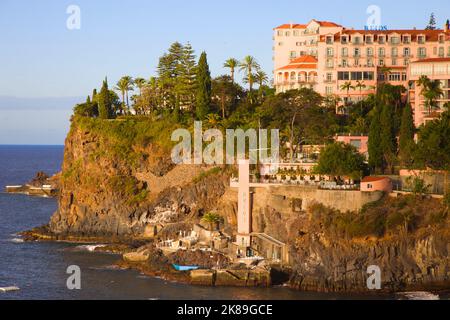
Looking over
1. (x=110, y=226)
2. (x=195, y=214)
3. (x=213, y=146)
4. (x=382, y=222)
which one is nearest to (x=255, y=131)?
(x=213, y=146)

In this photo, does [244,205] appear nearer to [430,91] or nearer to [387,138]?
[387,138]

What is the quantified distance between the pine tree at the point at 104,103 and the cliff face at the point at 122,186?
2.49m

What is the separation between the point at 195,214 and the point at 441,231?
91.0ft

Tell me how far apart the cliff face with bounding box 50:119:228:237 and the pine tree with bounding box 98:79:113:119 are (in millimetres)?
2494

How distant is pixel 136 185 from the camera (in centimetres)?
10012

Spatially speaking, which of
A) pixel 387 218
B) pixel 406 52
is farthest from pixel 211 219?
pixel 406 52

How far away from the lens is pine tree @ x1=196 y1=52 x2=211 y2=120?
105 m

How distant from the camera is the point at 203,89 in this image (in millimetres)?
105562

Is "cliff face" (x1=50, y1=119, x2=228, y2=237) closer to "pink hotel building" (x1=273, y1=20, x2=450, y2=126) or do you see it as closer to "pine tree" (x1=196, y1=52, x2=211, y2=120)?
"pine tree" (x1=196, y1=52, x2=211, y2=120)

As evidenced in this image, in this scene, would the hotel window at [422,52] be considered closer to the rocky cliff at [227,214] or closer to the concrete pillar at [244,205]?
the rocky cliff at [227,214]

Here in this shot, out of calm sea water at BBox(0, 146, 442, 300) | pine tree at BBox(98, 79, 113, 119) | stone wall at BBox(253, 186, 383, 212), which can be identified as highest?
pine tree at BBox(98, 79, 113, 119)

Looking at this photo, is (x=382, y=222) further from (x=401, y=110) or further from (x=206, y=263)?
(x=401, y=110)

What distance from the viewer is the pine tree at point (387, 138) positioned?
8569 centimetres

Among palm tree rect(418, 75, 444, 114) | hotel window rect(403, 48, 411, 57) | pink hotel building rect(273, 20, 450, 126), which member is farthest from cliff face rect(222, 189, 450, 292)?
hotel window rect(403, 48, 411, 57)
